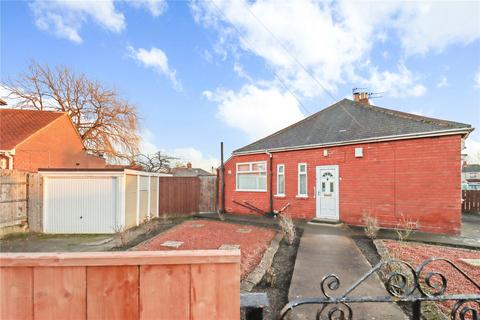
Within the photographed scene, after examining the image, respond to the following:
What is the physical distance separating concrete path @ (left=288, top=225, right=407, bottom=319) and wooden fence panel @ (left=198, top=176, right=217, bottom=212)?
771 cm

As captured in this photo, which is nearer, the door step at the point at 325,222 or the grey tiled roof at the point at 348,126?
the grey tiled roof at the point at 348,126

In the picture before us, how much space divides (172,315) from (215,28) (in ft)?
30.0

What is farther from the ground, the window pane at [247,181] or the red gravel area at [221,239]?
the window pane at [247,181]

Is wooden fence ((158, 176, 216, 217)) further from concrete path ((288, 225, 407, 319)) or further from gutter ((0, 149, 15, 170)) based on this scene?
concrete path ((288, 225, 407, 319))

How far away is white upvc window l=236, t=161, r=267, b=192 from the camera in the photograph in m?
12.5

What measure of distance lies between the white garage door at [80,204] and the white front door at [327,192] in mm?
8030

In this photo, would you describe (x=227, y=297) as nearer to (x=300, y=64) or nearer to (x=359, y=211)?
(x=359, y=211)

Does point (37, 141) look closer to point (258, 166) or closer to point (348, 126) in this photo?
point (258, 166)

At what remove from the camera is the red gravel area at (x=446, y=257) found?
370 centimetres

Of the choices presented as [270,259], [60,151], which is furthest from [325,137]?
[60,151]

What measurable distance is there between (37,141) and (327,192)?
50.7 ft

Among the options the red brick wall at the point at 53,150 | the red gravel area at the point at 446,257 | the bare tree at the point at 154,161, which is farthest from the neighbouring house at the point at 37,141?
the red gravel area at the point at 446,257

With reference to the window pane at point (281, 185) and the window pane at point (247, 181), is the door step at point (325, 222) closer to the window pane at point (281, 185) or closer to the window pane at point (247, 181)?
the window pane at point (281, 185)

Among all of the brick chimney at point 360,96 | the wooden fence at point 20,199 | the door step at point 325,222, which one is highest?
the brick chimney at point 360,96
